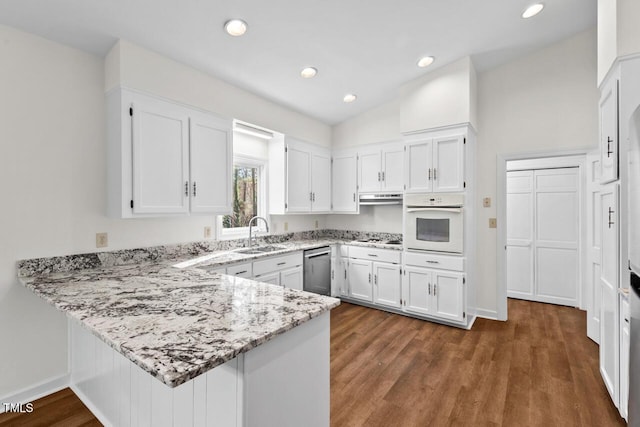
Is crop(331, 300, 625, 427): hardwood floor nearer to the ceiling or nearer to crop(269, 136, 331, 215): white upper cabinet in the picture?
crop(269, 136, 331, 215): white upper cabinet

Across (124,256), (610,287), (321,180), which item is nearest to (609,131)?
(610,287)

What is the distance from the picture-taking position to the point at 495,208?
12.0 ft

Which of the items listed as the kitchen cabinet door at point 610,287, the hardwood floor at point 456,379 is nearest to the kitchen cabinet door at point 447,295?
the hardwood floor at point 456,379

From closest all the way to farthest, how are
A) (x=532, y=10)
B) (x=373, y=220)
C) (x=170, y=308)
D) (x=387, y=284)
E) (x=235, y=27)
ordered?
(x=170, y=308), (x=235, y=27), (x=532, y=10), (x=387, y=284), (x=373, y=220)

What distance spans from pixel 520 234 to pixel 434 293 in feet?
6.55

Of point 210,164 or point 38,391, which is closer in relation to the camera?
point 38,391

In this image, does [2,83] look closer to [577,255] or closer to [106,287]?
[106,287]

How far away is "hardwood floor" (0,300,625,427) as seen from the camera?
1.97 m

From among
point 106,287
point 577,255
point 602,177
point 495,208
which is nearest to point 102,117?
point 106,287

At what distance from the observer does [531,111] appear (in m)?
3.48

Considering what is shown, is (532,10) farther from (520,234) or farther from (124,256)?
(124,256)

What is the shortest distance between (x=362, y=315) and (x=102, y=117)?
3.43m

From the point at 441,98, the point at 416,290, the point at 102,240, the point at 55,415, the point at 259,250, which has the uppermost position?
the point at 441,98

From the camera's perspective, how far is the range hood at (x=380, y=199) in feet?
13.5
